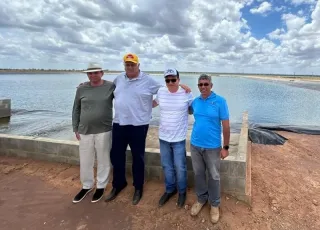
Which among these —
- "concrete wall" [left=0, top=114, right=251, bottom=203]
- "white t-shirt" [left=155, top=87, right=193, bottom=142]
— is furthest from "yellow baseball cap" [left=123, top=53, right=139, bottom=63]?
"concrete wall" [left=0, top=114, right=251, bottom=203]

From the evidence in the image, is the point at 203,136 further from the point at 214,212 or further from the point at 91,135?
the point at 91,135

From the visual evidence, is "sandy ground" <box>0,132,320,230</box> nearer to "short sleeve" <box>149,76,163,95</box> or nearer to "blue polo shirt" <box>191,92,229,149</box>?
"blue polo shirt" <box>191,92,229,149</box>

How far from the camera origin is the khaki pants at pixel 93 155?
3.67 m

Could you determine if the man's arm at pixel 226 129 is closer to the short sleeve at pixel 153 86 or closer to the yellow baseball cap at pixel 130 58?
the short sleeve at pixel 153 86

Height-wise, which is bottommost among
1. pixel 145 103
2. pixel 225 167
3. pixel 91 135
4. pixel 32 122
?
pixel 32 122

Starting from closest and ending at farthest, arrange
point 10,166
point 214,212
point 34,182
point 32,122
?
point 214,212, point 34,182, point 10,166, point 32,122

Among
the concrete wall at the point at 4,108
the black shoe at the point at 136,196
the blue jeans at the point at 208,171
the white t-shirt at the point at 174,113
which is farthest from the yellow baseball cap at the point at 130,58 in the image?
the concrete wall at the point at 4,108

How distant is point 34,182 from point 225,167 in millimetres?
3139

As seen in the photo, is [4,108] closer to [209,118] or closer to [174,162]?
[174,162]

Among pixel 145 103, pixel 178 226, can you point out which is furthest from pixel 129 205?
pixel 145 103

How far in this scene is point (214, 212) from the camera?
3332 millimetres

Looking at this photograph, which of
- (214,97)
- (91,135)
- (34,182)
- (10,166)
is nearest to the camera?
(214,97)

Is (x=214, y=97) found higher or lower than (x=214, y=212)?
higher

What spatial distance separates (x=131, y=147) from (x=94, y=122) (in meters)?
0.61
